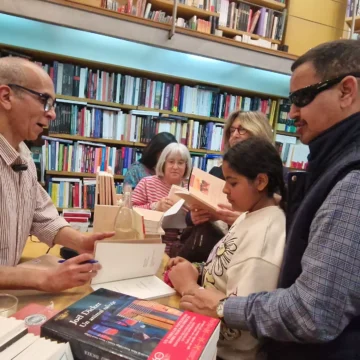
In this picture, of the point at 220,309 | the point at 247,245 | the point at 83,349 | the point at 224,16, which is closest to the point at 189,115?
the point at 224,16

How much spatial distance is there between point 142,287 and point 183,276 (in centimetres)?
14

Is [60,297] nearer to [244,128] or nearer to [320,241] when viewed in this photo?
[320,241]

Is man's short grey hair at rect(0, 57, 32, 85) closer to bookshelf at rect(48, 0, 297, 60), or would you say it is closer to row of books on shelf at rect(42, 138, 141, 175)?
bookshelf at rect(48, 0, 297, 60)

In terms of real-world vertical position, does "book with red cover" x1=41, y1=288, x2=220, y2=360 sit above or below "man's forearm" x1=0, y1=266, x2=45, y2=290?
above

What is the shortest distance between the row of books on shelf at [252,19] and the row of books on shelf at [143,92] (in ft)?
2.63

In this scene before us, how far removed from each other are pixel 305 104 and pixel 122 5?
2.95 m

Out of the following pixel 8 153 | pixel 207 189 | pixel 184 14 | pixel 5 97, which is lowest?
pixel 207 189

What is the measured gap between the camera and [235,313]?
808 mm

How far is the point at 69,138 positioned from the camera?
321 cm

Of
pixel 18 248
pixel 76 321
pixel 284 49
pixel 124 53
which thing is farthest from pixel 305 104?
pixel 284 49

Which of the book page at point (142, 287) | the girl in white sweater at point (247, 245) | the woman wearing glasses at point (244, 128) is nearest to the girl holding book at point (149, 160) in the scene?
the woman wearing glasses at point (244, 128)

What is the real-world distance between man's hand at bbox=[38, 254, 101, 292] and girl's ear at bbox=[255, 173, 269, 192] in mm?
591

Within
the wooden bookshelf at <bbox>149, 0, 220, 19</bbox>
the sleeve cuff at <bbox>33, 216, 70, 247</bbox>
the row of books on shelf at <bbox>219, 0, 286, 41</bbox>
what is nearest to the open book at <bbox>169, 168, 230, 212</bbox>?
the sleeve cuff at <bbox>33, 216, 70, 247</bbox>

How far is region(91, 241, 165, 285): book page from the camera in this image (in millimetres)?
972
